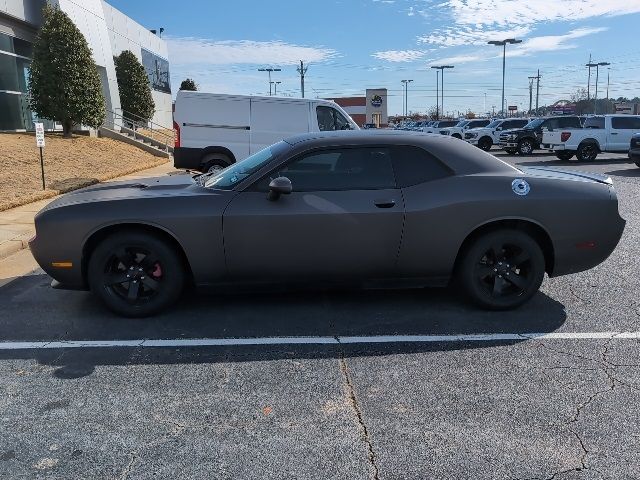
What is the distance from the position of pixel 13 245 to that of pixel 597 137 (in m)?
20.3

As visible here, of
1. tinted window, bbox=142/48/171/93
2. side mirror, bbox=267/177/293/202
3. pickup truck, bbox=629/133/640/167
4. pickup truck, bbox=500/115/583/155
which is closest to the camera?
side mirror, bbox=267/177/293/202

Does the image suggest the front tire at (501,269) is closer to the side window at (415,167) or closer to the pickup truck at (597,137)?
the side window at (415,167)

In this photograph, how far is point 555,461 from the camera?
269 centimetres

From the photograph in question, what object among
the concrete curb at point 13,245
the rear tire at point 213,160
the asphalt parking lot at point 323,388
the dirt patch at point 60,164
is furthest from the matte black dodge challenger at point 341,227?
the rear tire at point 213,160

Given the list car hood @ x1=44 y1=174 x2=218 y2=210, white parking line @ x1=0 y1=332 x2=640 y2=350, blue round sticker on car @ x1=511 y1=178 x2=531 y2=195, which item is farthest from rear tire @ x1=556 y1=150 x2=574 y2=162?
car hood @ x1=44 y1=174 x2=218 y2=210

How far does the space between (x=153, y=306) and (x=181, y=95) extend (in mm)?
9378

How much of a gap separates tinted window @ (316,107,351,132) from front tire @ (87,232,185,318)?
360 inches

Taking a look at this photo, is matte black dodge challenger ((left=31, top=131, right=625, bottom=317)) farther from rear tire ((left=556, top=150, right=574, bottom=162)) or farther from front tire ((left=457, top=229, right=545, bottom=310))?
rear tire ((left=556, top=150, right=574, bottom=162))

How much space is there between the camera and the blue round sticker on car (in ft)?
15.0

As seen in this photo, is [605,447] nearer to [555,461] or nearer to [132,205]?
A: [555,461]

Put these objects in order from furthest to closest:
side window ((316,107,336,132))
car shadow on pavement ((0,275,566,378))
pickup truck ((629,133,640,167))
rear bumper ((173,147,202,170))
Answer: pickup truck ((629,133,640,167))
side window ((316,107,336,132))
rear bumper ((173,147,202,170))
car shadow on pavement ((0,275,566,378))

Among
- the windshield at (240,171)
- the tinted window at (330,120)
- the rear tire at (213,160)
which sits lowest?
the rear tire at (213,160)

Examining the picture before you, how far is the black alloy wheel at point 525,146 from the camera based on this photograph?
24.5 meters

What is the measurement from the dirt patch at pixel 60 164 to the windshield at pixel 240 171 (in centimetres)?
657
